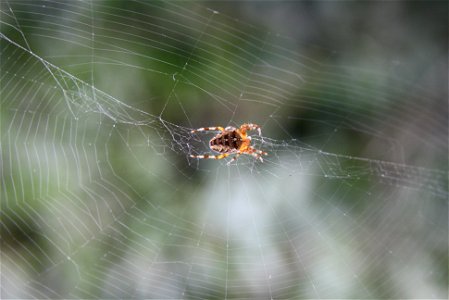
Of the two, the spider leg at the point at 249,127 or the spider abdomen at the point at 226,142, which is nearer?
the spider abdomen at the point at 226,142

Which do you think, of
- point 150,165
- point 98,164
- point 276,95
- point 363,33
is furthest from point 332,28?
point 98,164

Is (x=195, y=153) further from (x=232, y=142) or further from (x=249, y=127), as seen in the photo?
(x=249, y=127)

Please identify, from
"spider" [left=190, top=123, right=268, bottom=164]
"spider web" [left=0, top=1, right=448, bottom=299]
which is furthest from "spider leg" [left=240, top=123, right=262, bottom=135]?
"spider web" [left=0, top=1, right=448, bottom=299]

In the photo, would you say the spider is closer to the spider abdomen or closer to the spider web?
the spider abdomen

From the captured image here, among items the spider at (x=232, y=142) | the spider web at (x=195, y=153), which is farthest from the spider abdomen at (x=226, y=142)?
the spider web at (x=195, y=153)

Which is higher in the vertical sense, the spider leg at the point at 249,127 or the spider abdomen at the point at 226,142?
the spider leg at the point at 249,127

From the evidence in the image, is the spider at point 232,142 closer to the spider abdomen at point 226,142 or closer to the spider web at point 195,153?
the spider abdomen at point 226,142

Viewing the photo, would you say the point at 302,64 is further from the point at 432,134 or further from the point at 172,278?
the point at 172,278
